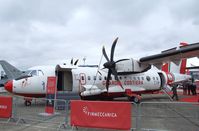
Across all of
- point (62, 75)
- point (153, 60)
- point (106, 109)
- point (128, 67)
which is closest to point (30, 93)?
point (62, 75)

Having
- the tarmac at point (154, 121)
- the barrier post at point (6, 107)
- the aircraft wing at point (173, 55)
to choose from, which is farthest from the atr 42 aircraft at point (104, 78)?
the tarmac at point (154, 121)

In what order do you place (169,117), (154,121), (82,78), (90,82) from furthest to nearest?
(90,82)
(82,78)
(169,117)
(154,121)

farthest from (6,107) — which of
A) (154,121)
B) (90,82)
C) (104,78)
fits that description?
(104,78)

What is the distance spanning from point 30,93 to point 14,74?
16.2 metres

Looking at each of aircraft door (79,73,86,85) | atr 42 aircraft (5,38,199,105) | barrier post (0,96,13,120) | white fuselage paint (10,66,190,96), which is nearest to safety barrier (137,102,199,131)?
barrier post (0,96,13,120)

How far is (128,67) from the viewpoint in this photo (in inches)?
810

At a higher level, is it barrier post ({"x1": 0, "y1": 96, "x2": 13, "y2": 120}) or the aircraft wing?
the aircraft wing

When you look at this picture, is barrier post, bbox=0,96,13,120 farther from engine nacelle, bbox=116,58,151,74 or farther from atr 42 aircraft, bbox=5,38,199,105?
engine nacelle, bbox=116,58,151,74

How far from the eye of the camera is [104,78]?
21250 millimetres

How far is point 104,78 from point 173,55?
18.1 feet

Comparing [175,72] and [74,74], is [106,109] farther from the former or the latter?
[175,72]

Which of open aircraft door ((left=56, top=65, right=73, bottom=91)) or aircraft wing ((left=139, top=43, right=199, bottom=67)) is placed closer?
aircraft wing ((left=139, top=43, right=199, bottom=67))

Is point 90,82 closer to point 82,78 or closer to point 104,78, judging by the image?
point 82,78

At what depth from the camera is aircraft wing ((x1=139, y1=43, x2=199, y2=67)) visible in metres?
17.2
